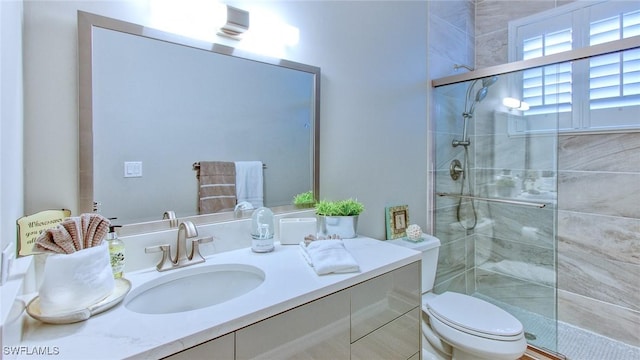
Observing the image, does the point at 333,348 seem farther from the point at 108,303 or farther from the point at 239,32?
the point at 239,32

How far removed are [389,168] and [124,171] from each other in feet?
4.72

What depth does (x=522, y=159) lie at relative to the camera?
2227 mm

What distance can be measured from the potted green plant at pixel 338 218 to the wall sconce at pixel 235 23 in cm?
Answer: 87

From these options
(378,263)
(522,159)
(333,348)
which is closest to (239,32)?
(378,263)

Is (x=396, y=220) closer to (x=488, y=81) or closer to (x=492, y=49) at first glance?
(x=488, y=81)

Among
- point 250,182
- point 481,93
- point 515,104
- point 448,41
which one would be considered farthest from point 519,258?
point 250,182

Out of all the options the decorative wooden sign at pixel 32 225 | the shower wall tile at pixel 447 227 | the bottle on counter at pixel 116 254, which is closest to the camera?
the decorative wooden sign at pixel 32 225

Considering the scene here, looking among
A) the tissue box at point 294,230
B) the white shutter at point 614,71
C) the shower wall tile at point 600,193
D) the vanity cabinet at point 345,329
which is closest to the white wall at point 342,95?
the tissue box at point 294,230

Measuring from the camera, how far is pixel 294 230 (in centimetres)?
144

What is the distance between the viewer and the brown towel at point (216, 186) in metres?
1.29

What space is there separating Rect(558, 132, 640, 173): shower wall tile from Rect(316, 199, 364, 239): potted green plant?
5.53ft

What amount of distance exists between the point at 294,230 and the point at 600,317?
2.16m

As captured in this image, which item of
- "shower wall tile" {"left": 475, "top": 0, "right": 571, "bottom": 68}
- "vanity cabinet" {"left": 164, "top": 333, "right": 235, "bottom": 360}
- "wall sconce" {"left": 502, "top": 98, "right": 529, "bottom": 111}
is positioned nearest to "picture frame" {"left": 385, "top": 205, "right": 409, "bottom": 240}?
"wall sconce" {"left": 502, "top": 98, "right": 529, "bottom": 111}

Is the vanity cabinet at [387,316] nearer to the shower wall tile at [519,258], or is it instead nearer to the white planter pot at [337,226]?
the white planter pot at [337,226]
